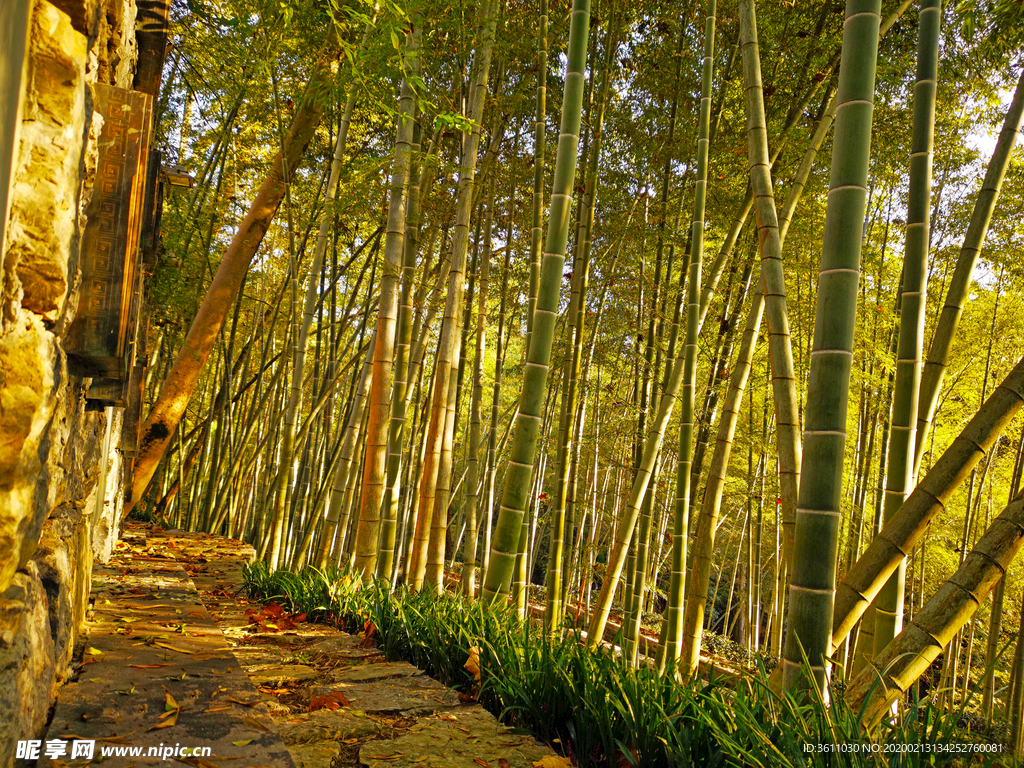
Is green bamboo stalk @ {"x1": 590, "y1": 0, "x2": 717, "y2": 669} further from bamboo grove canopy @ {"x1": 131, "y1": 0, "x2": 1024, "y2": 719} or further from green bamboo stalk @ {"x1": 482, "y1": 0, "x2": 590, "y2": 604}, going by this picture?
green bamboo stalk @ {"x1": 482, "y1": 0, "x2": 590, "y2": 604}

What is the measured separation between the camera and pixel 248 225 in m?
5.30

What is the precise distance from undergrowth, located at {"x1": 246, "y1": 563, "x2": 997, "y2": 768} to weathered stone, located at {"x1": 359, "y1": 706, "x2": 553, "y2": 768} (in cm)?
8

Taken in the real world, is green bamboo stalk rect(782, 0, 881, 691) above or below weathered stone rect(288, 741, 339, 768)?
above

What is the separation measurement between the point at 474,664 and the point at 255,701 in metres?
0.68

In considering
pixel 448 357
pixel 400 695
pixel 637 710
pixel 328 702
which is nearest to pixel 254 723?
pixel 328 702

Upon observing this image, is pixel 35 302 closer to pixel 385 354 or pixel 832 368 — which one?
pixel 832 368

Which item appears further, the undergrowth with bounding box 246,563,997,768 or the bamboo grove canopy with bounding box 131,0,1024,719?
the bamboo grove canopy with bounding box 131,0,1024,719

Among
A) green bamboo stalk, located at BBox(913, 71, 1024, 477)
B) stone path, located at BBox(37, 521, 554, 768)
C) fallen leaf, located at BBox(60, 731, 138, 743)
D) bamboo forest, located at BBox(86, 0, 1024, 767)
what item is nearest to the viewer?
fallen leaf, located at BBox(60, 731, 138, 743)

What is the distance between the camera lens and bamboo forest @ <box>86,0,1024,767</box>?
1.54m

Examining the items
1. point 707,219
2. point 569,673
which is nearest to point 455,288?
point 569,673

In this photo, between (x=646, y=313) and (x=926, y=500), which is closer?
(x=926, y=500)

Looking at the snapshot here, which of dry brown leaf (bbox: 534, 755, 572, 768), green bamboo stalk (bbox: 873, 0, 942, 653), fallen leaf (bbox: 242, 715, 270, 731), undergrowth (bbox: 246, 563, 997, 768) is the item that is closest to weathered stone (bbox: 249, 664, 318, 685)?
undergrowth (bbox: 246, 563, 997, 768)

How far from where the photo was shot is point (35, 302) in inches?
40.1

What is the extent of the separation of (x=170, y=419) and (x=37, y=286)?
4792 millimetres
